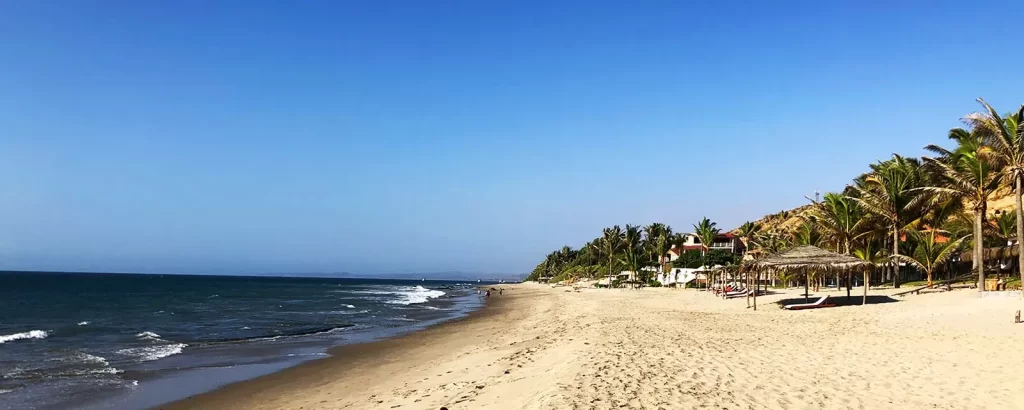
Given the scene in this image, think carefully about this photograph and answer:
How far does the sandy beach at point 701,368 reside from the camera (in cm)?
894

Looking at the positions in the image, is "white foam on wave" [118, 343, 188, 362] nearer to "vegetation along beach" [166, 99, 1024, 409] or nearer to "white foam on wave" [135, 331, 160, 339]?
"white foam on wave" [135, 331, 160, 339]

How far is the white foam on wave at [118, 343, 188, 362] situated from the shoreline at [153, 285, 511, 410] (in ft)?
17.6

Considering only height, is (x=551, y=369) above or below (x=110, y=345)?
above

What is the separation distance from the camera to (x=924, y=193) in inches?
1186

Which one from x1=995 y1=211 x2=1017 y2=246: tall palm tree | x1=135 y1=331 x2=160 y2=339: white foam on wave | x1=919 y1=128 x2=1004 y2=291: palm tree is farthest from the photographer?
x1=995 y1=211 x2=1017 y2=246: tall palm tree

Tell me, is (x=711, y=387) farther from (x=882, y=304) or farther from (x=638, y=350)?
(x=882, y=304)

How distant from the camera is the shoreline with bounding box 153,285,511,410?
13.0 m

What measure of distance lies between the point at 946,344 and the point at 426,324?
79.0ft

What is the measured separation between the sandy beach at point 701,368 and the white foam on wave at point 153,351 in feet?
18.6

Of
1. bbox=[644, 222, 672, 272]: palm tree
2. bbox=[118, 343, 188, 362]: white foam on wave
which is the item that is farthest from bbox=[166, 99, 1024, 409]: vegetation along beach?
bbox=[644, 222, 672, 272]: palm tree

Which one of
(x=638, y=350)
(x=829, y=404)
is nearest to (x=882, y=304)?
(x=638, y=350)

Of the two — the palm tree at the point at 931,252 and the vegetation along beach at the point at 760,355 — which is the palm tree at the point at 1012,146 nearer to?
the vegetation along beach at the point at 760,355

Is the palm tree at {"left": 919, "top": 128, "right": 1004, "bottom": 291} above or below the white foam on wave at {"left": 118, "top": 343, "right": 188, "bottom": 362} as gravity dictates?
above

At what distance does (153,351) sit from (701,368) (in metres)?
19.4
